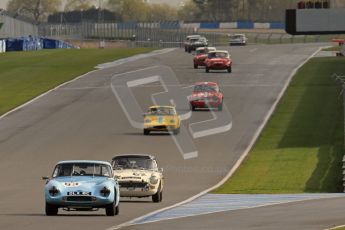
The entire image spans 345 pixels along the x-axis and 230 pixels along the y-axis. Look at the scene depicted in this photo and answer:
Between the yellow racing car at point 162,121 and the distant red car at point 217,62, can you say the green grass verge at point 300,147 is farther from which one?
the distant red car at point 217,62

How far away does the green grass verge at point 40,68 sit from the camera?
77812 mm

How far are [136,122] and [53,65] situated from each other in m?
36.5

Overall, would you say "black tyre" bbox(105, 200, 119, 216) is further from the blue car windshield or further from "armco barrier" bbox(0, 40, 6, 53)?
"armco barrier" bbox(0, 40, 6, 53)

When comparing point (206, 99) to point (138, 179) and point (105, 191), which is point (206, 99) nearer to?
point (138, 179)

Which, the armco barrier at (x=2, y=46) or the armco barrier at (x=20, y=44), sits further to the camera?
the armco barrier at (x=20, y=44)

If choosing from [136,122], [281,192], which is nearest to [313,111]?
[136,122]

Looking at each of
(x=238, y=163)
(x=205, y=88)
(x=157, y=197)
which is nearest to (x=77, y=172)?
(x=157, y=197)

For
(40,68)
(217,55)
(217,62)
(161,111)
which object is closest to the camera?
(161,111)

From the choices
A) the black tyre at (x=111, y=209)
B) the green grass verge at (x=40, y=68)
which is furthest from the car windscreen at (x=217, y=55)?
the black tyre at (x=111, y=209)

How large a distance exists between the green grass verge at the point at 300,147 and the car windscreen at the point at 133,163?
6130 millimetres

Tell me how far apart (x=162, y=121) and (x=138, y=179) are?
26.3 meters

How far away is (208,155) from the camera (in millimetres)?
50781

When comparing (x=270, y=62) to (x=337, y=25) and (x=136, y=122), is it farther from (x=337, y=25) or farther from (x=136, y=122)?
(x=337, y=25)

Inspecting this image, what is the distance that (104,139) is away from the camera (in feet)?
182
